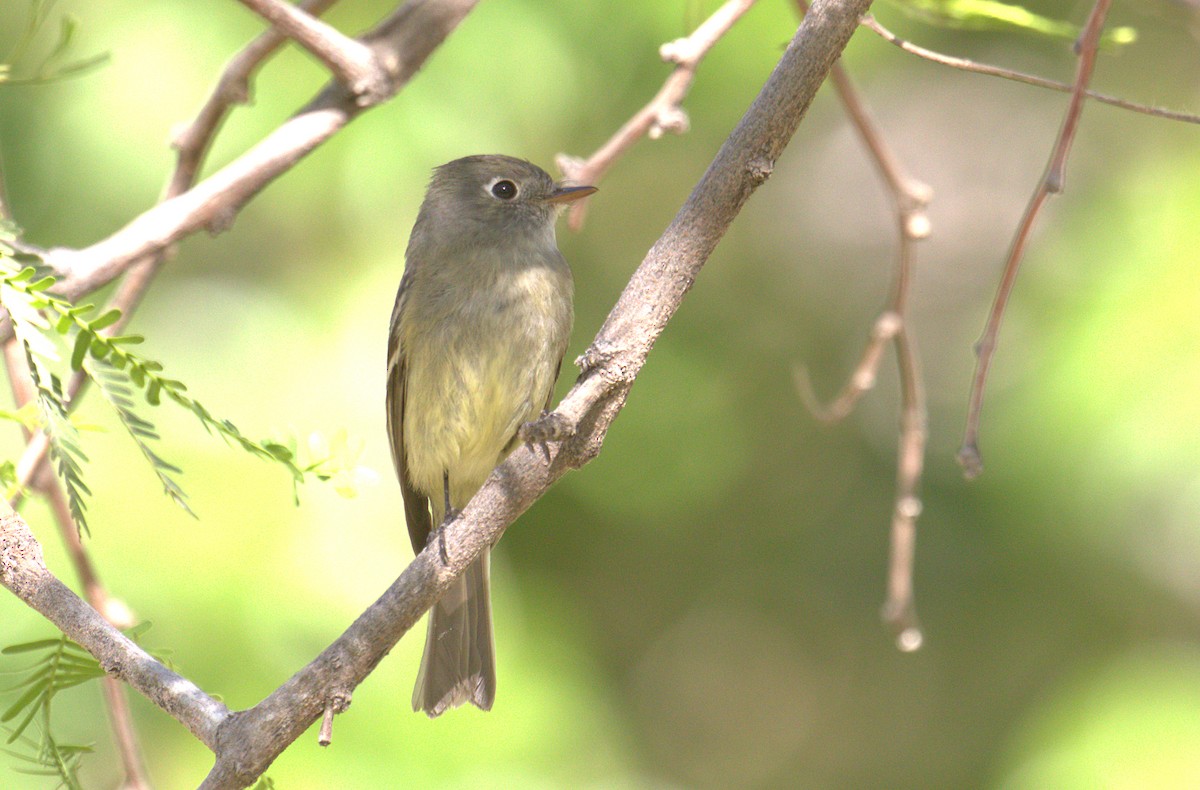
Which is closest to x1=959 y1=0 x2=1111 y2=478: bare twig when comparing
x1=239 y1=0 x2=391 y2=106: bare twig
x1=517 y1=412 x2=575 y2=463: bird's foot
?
x1=517 y1=412 x2=575 y2=463: bird's foot

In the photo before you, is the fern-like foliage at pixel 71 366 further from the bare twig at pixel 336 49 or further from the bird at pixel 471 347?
the bird at pixel 471 347

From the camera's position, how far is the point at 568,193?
111 inches

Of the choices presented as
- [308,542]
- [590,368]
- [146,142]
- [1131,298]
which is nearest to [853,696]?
[1131,298]

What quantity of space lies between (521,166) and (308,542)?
3.49 ft

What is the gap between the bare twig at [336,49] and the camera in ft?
6.42

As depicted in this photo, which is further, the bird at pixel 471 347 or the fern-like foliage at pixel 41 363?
the bird at pixel 471 347

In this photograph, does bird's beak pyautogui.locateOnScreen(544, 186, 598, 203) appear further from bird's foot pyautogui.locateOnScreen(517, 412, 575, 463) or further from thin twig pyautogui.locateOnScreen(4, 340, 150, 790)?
bird's foot pyautogui.locateOnScreen(517, 412, 575, 463)

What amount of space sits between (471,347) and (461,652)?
68 centimetres

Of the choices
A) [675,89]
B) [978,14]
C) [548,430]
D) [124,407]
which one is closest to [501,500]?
[548,430]

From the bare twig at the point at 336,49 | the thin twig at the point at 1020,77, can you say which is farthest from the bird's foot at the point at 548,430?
the bare twig at the point at 336,49

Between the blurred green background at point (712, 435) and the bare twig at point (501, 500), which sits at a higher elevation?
the blurred green background at point (712, 435)

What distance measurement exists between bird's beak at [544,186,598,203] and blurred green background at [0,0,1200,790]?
0.58m

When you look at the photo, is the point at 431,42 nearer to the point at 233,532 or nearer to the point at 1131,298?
the point at 233,532

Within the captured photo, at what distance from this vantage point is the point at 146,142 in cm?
340
